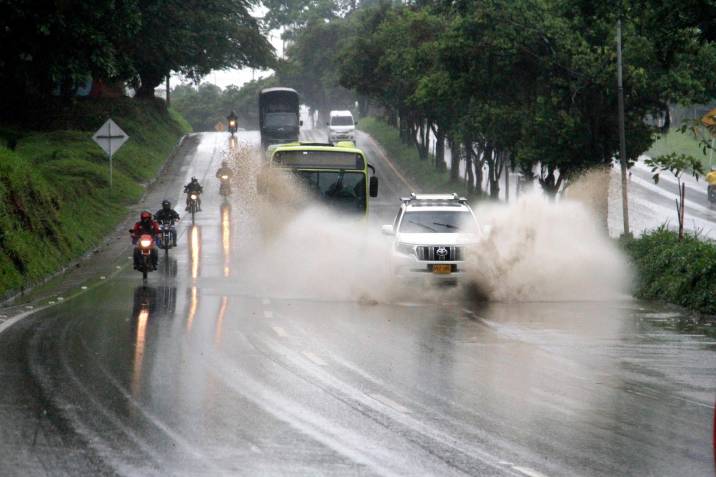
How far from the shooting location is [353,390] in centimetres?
1190

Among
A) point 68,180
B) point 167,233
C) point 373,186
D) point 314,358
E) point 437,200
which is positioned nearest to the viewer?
point 314,358

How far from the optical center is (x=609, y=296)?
23.5 meters

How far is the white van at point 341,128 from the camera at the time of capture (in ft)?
281

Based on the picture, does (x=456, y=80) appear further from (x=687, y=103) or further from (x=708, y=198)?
(x=708, y=198)

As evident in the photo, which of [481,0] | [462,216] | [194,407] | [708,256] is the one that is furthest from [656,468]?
[481,0]

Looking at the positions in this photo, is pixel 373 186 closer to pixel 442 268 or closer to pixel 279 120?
pixel 442 268

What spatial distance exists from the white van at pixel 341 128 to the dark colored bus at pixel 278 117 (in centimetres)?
618

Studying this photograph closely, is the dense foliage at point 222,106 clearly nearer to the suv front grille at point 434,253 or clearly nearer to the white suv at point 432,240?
the white suv at point 432,240

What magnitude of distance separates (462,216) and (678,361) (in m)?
10.2

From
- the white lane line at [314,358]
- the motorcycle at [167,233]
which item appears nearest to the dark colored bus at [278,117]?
the motorcycle at [167,233]

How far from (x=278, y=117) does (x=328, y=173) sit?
4734 cm

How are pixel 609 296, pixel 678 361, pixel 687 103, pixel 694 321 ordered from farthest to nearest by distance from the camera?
pixel 687 103 < pixel 609 296 < pixel 694 321 < pixel 678 361

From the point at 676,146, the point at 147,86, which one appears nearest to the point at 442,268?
the point at 147,86

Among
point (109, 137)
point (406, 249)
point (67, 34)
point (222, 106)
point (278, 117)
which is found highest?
point (222, 106)
